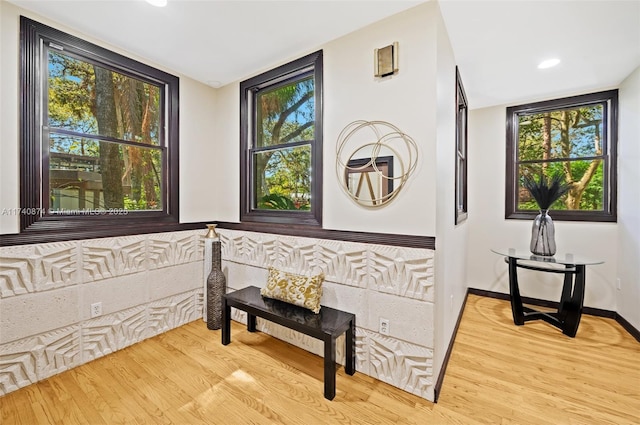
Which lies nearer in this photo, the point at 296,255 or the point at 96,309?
the point at 96,309

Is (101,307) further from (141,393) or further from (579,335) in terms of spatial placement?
(579,335)

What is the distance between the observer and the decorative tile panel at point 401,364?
1854mm

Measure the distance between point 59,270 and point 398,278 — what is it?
2.45m

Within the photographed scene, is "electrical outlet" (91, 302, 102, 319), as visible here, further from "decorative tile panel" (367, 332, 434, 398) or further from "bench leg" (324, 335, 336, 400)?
"decorative tile panel" (367, 332, 434, 398)

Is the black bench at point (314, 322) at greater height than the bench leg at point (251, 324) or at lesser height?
greater

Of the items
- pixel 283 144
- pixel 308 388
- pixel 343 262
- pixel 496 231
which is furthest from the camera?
pixel 496 231

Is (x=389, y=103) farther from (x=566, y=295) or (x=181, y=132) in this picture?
(x=566, y=295)

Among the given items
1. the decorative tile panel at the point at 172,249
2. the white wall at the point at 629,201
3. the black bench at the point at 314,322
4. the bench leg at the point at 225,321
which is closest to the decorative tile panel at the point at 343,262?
the black bench at the point at 314,322

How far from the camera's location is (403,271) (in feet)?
6.34

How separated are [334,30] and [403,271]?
1.83 metres

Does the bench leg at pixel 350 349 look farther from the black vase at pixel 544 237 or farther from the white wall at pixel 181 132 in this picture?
the black vase at pixel 544 237

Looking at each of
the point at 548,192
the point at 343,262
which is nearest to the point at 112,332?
the point at 343,262

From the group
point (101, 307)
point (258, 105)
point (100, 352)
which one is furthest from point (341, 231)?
point (100, 352)

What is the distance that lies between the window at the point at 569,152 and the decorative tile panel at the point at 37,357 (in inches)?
182
